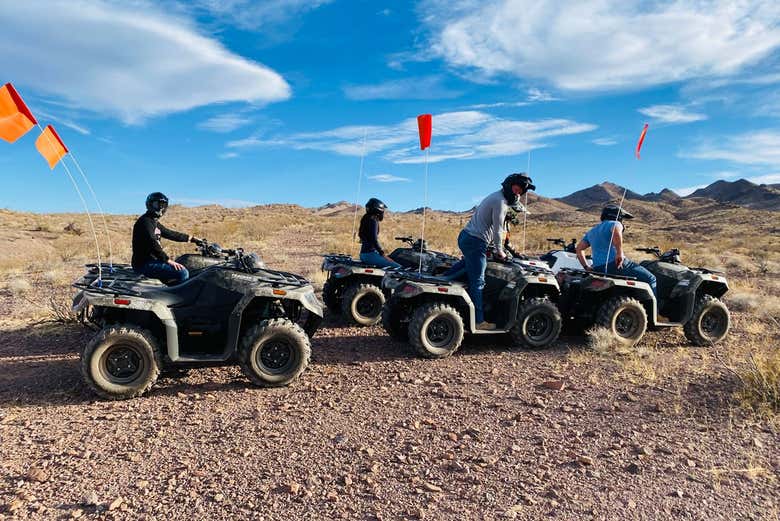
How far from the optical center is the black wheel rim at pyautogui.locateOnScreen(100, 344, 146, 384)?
4.95 meters

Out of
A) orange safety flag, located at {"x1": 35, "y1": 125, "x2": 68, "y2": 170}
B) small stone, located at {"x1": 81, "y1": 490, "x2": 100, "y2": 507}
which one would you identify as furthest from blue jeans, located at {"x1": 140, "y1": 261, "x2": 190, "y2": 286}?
small stone, located at {"x1": 81, "y1": 490, "x2": 100, "y2": 507}

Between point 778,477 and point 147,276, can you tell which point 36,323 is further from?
point 778,477

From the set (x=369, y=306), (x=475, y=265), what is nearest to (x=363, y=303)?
(x=369, y=306)

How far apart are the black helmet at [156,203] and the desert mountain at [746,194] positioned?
101406mm

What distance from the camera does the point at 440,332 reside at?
21.9 feet

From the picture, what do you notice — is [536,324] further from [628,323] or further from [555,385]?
[555,385]

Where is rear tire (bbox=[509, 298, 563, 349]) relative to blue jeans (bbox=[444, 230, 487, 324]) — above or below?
below

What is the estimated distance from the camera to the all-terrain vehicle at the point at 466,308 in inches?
256

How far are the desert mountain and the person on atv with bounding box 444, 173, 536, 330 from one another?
323 ft

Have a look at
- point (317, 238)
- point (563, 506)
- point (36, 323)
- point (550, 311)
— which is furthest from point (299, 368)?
point (317, 238)

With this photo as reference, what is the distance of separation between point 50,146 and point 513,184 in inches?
222

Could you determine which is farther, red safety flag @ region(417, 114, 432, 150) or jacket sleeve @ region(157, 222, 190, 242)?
red safety flag @ region(417, 114, 432, 150)

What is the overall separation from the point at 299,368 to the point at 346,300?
10.2 feet

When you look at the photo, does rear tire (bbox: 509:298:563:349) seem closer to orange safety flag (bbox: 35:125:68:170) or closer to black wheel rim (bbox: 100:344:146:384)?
black wheel rim (bbox: 100:344:146:384)
